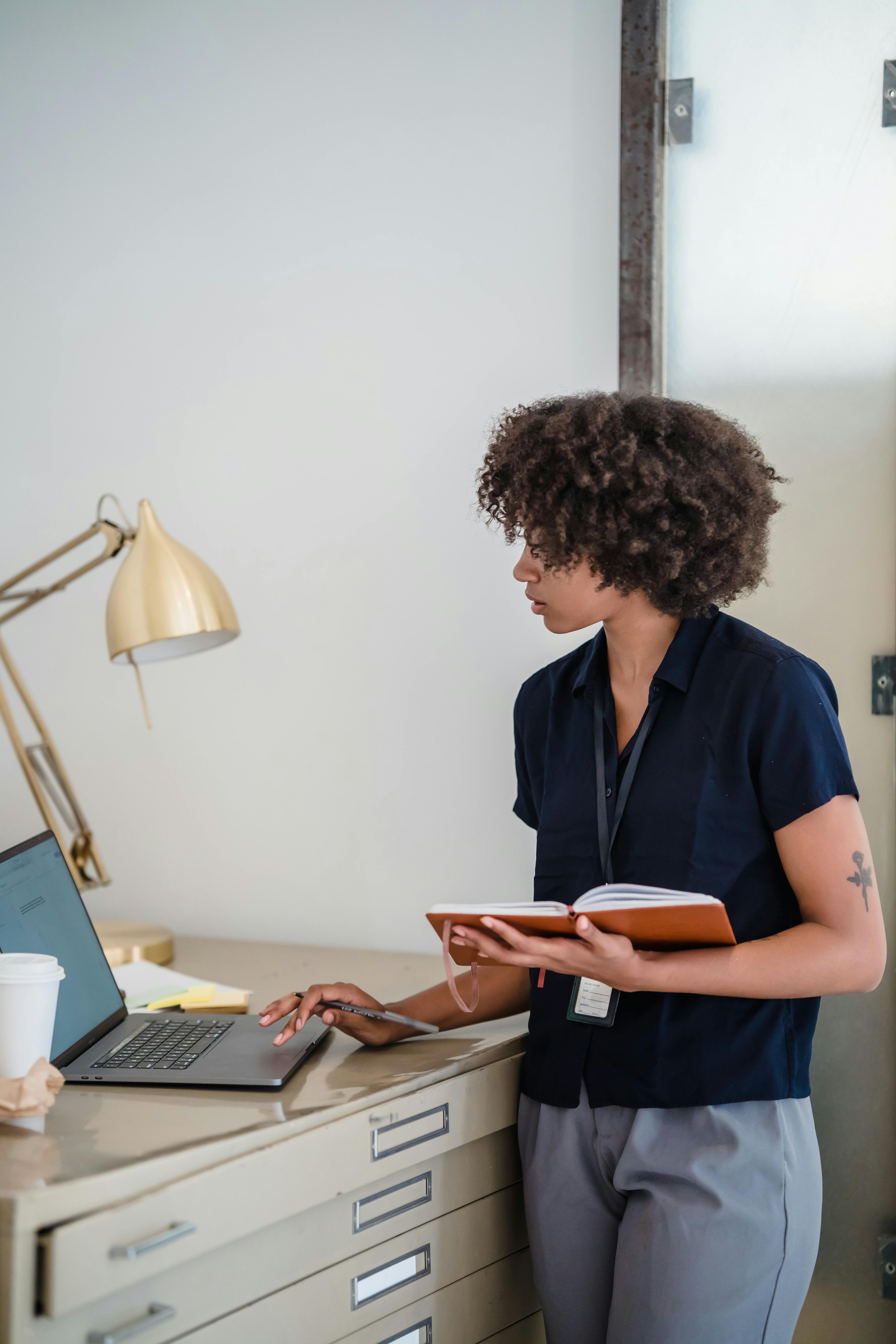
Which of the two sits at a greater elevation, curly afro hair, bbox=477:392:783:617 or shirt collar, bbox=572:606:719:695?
curly afro hair, bbox=477:392:783:617

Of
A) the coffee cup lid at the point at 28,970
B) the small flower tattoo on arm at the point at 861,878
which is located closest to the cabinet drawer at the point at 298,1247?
the coffee cup lid at the point at 28,970

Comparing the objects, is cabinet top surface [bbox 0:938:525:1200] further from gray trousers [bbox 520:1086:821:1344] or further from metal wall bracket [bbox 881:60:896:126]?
metal wall bracket [bbox 881:60:896:126]

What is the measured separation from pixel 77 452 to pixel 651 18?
1.17 metres

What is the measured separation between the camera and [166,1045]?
1141 millimetres

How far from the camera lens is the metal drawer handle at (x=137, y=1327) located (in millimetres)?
800

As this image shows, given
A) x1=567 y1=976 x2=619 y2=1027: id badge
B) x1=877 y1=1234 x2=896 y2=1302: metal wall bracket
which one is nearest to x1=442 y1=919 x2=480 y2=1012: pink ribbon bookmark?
x1=567 y1=976 x2=619 y2=1027: id badge

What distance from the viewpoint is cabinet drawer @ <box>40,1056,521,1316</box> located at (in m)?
0.77

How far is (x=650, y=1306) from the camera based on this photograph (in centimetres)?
96

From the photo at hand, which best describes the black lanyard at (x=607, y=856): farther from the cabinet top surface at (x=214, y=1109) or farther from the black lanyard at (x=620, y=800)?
the cabinet top surface at (x=214, y=1109)

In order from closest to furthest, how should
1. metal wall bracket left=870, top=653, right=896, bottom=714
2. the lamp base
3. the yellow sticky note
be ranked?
the yellow sticky note → metal wall bracket left=870, top=653, right=896, bottom=714 → the lamp base

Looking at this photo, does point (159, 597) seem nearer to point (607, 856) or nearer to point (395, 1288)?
point (607, 856)

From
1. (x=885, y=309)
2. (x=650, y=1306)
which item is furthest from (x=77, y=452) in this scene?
(x=650, y=1306)

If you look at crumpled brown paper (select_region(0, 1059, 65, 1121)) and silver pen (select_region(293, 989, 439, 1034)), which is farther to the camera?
silver pen (select_region(293, 989, 439, 1034))

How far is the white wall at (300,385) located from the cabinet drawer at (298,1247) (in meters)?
0.53
